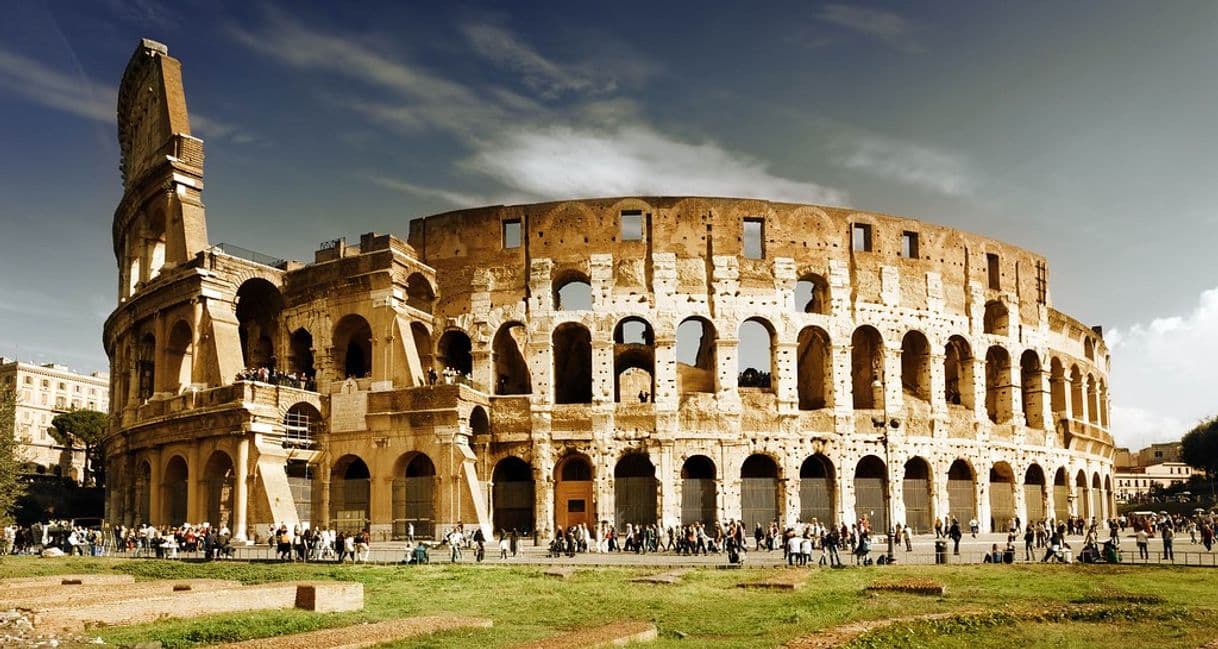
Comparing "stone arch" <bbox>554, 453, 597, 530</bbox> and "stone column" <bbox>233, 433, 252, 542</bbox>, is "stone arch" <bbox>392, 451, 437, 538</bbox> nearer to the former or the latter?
"stone arch" <bbox>554, 453, 597, 530</bbox>

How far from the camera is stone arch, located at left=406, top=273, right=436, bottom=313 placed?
36.9 meters

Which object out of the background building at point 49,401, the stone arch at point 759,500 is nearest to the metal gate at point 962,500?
the stone arch at point 759,500

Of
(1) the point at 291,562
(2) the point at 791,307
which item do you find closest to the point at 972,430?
(2) the point at 791,307

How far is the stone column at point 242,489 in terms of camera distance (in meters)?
31.7

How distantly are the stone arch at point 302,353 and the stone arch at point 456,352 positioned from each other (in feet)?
14.5

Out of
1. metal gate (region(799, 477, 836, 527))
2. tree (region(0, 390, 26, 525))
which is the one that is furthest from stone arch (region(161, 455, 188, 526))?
metal gate (region(799, 477, 836, 527))

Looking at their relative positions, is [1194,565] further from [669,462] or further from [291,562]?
[291,562]

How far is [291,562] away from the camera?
25781 millimetres

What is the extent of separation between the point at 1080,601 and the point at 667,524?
1834 centimetres

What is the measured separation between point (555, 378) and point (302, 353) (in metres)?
9.00

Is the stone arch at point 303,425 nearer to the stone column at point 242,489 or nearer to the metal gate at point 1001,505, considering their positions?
the stone column at point 242,489

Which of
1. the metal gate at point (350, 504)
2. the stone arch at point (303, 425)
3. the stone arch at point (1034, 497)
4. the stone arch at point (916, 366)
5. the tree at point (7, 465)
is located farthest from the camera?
the stone arch at point (1034, 497)

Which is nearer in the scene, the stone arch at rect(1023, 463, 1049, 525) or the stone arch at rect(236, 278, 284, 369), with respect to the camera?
the stone arch at rect(236, 278, 284, 369)

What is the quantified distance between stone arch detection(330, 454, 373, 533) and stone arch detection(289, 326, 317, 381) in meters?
4.02
